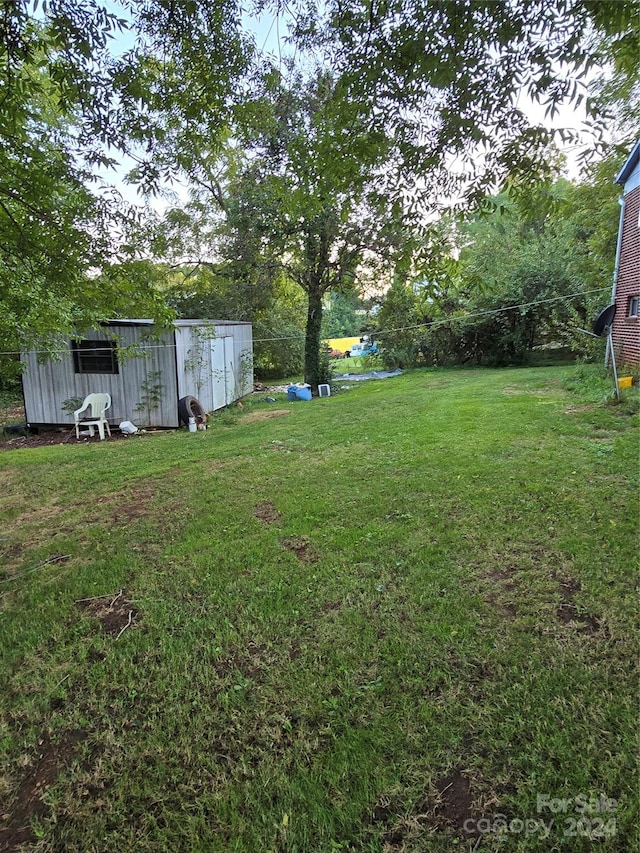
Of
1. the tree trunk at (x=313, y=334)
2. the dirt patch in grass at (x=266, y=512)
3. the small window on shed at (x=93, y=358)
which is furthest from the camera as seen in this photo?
the tree trunk at (x=313, y=334)

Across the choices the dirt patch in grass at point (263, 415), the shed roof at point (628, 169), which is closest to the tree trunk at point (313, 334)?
the dirt patch in grass at point (263, 415)

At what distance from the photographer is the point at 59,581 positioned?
9.57 ft

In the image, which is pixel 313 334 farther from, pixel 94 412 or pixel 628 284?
pixel 628 284

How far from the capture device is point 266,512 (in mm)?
3836

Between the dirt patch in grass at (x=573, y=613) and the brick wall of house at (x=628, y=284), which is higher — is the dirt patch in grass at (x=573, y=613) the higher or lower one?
the lower one

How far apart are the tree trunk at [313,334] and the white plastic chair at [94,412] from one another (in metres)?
5.73

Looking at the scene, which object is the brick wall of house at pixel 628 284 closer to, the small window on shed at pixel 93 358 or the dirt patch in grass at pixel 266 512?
the dirt patch in grass at pixel 266 512

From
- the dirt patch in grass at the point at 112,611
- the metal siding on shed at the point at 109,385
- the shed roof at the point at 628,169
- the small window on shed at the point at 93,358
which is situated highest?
the shed roof at the point at 628,169

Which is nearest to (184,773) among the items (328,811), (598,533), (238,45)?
(328,811)

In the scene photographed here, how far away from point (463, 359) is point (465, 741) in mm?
15873

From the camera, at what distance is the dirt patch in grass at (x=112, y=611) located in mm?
2396

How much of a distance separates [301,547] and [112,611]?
1.26 meters

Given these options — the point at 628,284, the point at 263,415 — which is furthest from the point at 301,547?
the point at 628,284

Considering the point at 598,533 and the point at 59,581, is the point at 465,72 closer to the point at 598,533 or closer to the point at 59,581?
the point at 598,533
